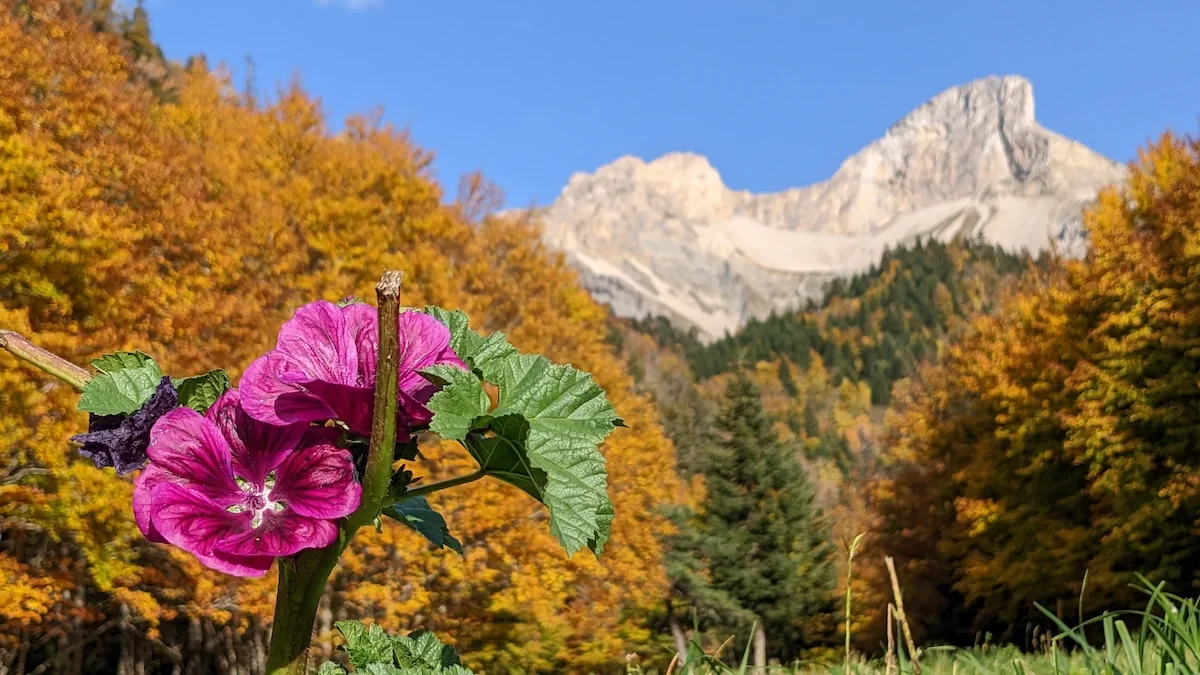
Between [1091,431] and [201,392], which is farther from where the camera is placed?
[1091,431]

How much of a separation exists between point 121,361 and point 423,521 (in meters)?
0.54

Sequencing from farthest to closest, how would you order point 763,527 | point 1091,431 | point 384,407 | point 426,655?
point 763,527, point 1091,431, point 426,655, point 384,407

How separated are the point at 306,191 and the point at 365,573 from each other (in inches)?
330

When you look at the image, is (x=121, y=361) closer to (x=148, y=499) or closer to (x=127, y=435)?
(x=127, y=435)

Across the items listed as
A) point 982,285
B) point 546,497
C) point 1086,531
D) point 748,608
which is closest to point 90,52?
point 546,497

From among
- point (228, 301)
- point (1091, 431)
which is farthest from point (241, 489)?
point (1091, 431)

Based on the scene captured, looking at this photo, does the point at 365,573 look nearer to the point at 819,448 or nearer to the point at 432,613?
the point at 432,613

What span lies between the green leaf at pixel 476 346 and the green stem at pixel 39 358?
54 centimetres

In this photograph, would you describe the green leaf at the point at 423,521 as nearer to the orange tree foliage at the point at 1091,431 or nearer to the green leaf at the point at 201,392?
the green leaf at the point at 201,392

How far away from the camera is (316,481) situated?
4.21 feet

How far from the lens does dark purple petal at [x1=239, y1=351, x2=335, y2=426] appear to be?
4.18ft

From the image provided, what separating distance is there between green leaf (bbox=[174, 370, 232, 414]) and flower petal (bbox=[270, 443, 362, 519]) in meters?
0.21

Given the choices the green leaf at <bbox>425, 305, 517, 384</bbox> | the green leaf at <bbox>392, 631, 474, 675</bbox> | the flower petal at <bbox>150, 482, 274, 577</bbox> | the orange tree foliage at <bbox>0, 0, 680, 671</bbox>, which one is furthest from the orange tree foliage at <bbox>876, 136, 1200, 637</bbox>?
the flower petal at <bbox>150, 482, 274, 577</bbox>

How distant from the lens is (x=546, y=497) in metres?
1.21
